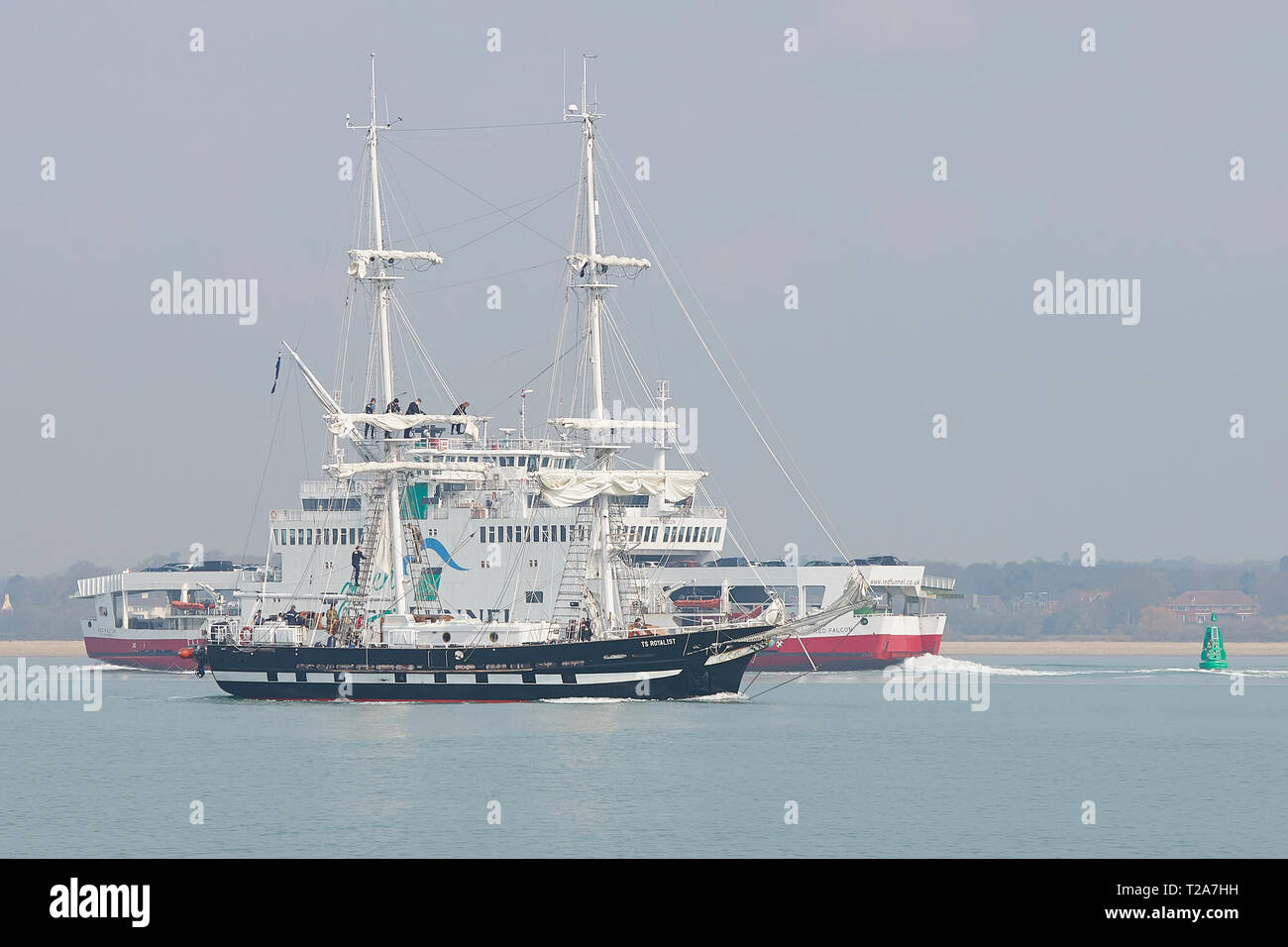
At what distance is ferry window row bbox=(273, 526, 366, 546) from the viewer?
10762cm

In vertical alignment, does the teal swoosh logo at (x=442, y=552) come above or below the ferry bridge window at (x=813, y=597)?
above

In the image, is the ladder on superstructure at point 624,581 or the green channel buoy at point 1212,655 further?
the green channel buoy at point 1212,655

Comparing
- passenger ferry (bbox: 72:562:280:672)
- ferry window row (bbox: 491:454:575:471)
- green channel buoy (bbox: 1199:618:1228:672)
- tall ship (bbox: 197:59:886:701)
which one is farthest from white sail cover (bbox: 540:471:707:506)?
green channel buoy (bbox: 1199:618:1228:672)

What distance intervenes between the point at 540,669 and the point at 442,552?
84.0 ft

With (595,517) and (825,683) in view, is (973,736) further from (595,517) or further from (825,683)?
(825,683)

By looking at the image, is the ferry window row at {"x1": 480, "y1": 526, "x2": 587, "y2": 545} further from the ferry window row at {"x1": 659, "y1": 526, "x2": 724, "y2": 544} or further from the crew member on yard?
the crew member on yard

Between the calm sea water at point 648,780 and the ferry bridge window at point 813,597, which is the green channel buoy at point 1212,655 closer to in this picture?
the ferry bridge window at point 813,597

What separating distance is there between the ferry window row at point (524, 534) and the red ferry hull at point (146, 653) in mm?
30345

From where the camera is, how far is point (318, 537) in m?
108

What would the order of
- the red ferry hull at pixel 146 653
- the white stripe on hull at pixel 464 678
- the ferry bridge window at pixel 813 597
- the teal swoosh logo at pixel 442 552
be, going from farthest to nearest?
the red ferry hull at pixel 146 653 → the ferry bridge window at pixel 813 597 → the teal swoosh logo at pixel 442 552 → the white stripe on hull at pixel 464 678

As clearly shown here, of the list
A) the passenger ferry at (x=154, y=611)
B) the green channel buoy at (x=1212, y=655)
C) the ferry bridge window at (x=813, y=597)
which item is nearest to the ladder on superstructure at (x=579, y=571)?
the ferry bridge window at (x=813, y=597)

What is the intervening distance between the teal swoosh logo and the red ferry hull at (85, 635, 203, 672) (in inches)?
1123

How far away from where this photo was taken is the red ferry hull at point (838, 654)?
380 feet
